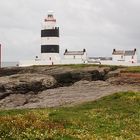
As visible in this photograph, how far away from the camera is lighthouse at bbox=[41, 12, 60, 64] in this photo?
341 feet

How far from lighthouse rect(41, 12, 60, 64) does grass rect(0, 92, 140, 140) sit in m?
58.5

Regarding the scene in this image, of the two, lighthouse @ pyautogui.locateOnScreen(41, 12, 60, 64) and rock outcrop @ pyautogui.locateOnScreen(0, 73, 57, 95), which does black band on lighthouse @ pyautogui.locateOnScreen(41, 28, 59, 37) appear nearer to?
lighthouse @ pyautogui.locateOnScreen(41, 12, 60, 64)

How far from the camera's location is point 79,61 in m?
104

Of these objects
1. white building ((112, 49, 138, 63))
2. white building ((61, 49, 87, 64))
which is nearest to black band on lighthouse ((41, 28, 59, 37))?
white building ((61, 49, 87, 64))

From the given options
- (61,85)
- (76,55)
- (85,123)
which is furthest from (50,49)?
(85,123)

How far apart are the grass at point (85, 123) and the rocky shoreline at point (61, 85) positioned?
11040 mm

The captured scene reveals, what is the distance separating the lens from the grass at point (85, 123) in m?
23.3

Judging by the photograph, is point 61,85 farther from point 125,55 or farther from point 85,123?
point 85,123

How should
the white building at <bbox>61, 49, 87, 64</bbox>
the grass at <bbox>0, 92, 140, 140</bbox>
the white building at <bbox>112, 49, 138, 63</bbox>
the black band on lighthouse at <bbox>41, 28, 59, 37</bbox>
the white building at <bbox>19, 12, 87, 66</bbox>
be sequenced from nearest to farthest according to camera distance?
the grass at <bbox>0, 92, 140, 140</bbox> → the white building at <bbox>19, 12, 87, 66</bbox> → the black band on lighthouse at <bbox>41, 28, 59, 37</bbox> → the white building at <bbox>61, 49, 87, 64</bbox> → the white building at <bbox>112, 49, 138, 63</bbox>

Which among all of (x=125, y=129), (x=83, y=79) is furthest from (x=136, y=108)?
(x=83, y=79)

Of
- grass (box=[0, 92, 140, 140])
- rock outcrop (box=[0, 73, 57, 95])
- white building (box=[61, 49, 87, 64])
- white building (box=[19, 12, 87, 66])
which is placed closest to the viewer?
grass (box=[0, 92, 140, 140])

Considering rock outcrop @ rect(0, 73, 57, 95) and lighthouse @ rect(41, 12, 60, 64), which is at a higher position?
lighthouse @ rect(41, 12, 60, 64)

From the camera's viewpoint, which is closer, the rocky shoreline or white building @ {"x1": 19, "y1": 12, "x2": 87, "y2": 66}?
the rocky shoreline

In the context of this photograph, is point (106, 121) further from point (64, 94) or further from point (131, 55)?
point (131, 55)
